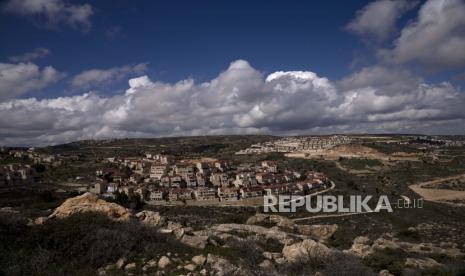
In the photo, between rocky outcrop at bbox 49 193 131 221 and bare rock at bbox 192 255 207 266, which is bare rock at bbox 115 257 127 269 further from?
rocky outcrop at bbox 49 193 131 221

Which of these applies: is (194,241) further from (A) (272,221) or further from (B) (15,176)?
(B) (15,176)

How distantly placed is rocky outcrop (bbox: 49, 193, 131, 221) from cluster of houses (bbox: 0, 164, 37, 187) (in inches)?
2529

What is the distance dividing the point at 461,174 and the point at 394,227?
7006cm

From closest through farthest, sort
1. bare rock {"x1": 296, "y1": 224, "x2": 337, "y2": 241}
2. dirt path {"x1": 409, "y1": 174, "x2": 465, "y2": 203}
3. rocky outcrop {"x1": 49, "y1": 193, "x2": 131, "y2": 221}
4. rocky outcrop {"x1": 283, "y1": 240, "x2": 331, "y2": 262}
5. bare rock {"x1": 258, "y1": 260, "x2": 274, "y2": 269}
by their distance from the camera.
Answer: bare rock {"x1": 258, "y1": 260, "x2": 274, "y2": 269}, rocky outcrop {"x1": 283, "y1": 240, "x2": 331, "y2": 262}, rocky outcrop {"x1": 49, "y1": 193, "x2": 131, "y2": 221}, bare rock {"x1": 296, "y1": 224, "x2": 337, "y2": 241}, dirt path {"x1": 409, "y1": 174, "x2": 465, "y2": 203}

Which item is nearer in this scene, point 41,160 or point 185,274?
point 185,274

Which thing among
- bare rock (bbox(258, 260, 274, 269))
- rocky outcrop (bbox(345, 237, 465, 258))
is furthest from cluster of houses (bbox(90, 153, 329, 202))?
bare rock (bbox(258, 260, 274, 269))

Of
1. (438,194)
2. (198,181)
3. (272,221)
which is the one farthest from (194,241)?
(198,181)

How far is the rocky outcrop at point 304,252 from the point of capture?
15.4 meters

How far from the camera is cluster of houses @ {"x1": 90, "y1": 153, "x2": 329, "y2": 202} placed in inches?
2886

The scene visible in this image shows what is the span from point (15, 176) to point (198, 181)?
39.5m

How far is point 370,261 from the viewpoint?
18.3 meters

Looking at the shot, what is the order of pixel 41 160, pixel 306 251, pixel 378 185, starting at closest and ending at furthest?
1. pixel 306 251
2. pixel 378 185
3. pixel 41 160

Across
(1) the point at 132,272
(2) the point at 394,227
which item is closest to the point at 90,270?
(1) the point at 132,272

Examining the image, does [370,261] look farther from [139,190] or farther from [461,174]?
[461,174]
